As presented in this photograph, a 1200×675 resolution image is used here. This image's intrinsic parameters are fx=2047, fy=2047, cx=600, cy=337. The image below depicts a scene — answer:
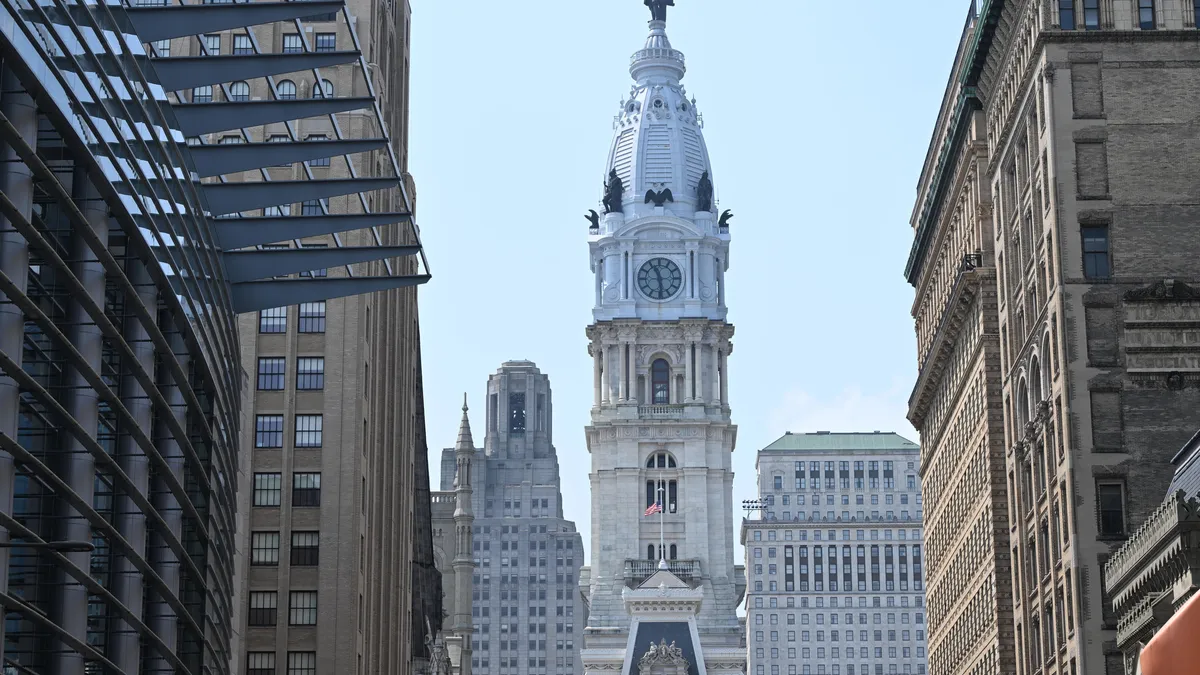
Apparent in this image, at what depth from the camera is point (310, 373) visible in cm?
8525

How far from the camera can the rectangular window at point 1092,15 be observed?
70.6 metres

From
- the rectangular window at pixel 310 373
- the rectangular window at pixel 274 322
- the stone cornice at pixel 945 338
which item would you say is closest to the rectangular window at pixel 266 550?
the rectangular window at pixel 310 373

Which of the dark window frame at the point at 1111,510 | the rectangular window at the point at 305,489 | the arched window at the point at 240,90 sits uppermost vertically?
the arched window at the point at 240,90

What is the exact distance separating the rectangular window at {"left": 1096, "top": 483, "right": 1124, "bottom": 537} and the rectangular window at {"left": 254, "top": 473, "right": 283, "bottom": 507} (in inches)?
1335

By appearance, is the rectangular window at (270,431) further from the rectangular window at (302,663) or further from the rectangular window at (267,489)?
the rectangular window at (302,663)

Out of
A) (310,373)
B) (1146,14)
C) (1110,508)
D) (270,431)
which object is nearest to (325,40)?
(310,373)

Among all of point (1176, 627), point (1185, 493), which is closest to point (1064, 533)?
point (1185, 493)

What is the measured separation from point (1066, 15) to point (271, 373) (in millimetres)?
35348

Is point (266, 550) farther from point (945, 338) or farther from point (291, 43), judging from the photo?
point (945, 338)

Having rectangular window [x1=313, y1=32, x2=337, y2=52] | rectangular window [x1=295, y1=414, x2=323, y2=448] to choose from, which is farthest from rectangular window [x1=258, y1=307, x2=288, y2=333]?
rectangular window [x1=313, y1=32, x2=337, y2=52]

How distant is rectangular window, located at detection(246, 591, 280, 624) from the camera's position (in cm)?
8238

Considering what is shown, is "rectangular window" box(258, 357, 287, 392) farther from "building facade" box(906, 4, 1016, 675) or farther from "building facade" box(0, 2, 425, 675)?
"building facade" box(906, 4, 1016, 675)

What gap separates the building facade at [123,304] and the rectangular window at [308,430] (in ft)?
90.7

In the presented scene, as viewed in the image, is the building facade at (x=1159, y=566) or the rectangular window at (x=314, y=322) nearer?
the building facade at (x=1159, y=566)
